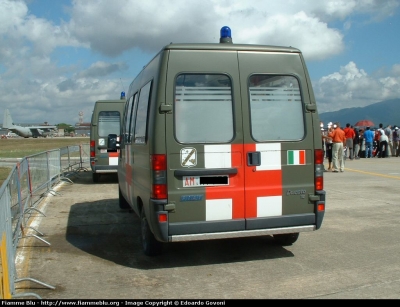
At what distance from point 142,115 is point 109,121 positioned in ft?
28.2

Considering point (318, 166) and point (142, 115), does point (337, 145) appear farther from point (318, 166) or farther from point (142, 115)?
point (142, 115)

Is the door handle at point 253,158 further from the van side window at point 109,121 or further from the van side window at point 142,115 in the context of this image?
the van side window at point 109,121

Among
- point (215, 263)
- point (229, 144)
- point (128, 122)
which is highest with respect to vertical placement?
point (128, 122)

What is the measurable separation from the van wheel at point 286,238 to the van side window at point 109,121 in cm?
890

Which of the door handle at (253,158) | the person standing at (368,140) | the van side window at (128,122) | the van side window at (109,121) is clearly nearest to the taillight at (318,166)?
the door handle at (253,158)

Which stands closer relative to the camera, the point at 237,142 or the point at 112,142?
the point at 237,142

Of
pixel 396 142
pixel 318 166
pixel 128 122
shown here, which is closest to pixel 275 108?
pixel 318 166

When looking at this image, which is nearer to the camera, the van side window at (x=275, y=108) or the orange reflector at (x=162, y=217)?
the orange reflector at (x=162, y=217)

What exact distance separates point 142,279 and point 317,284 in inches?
77.3

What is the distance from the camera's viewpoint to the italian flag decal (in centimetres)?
571

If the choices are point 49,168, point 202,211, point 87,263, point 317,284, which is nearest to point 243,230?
point 202,211

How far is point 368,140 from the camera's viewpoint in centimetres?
2322

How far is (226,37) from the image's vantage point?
6.17 meters

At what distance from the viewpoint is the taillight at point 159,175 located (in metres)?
5.30
